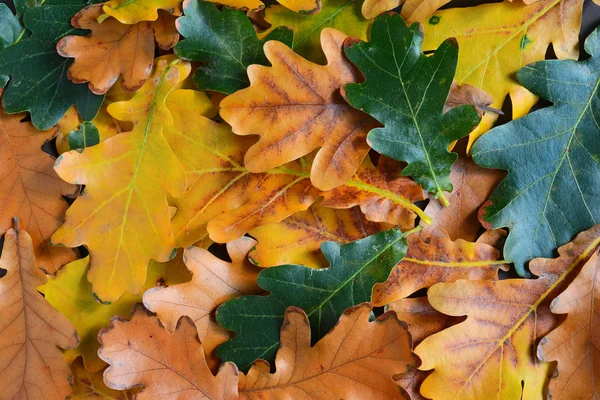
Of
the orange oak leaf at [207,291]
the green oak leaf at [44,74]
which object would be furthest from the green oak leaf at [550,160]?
the green oak leaf at [44,74]

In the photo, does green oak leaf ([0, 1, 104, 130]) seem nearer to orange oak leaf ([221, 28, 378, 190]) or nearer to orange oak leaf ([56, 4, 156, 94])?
orange oak leaf ([56, 4, 156, 94])

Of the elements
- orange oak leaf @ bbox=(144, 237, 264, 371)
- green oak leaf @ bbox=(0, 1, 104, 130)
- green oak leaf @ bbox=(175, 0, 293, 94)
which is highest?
green oak leaf @ bbox=(175, 0, 293, 94)

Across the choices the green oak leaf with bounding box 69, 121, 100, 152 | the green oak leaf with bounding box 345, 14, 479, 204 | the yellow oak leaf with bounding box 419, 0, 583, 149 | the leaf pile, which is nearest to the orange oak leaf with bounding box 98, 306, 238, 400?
the leaf pile

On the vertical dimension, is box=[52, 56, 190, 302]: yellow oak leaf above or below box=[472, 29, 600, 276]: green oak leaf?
below

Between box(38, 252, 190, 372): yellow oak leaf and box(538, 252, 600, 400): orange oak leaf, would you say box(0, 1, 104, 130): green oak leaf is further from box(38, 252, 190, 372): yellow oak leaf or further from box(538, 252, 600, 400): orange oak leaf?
box(538, 252, 600, 400): orange oak leaf

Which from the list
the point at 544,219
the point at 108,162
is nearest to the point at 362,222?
the point at 544,219
